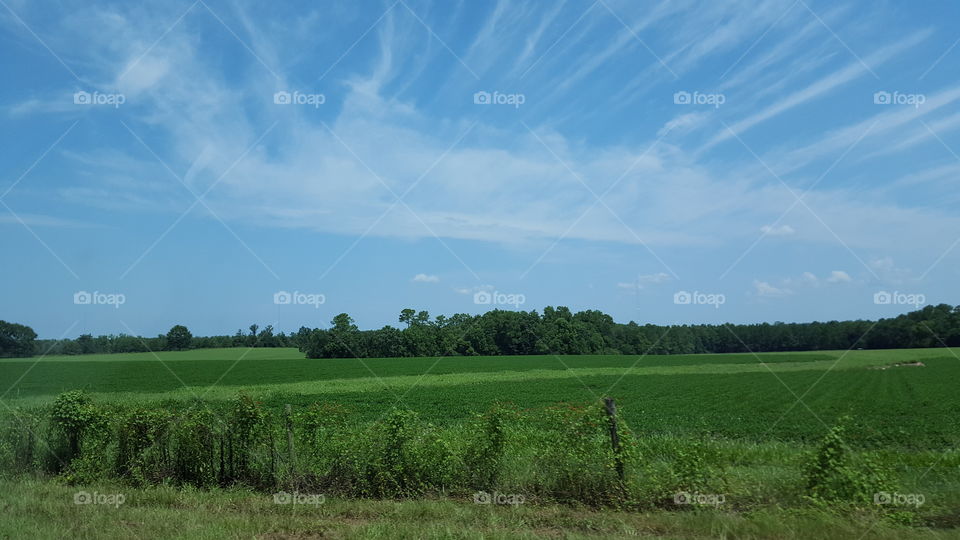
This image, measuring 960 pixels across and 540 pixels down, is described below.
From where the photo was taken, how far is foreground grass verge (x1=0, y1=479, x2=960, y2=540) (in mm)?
6602

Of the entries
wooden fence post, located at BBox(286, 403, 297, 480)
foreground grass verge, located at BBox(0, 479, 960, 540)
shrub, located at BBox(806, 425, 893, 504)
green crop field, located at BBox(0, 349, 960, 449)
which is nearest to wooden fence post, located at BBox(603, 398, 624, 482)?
foreground grass verge, located at BBox(0, 479, 960, 540)

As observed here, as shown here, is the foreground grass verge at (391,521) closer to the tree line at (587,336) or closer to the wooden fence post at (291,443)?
the wooden fence post at (291,443)

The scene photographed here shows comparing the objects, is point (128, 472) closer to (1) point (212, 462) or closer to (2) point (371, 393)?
(1) point (212, 462)

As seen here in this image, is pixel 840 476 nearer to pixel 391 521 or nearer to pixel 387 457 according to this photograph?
pixel 391 521

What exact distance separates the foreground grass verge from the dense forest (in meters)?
80.8

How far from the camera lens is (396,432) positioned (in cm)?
875

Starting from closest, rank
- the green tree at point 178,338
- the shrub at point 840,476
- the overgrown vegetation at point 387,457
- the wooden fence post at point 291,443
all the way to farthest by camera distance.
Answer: the shrub at point 840,476 → the overgrown vegetation at point 387,457 → the wooden fence post at point 291,443 → the green tree at point 178,338

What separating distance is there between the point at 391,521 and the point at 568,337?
99369 mm

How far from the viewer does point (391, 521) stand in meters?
7.30

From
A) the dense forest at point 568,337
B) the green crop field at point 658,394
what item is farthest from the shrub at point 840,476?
the dense forest at point 568,337

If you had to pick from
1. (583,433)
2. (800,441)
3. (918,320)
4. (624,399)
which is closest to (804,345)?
(918,320)

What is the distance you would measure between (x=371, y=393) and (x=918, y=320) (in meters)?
95.9

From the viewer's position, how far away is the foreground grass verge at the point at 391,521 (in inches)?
260

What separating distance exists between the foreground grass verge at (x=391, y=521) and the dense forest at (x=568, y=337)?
265ft
